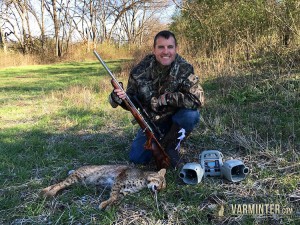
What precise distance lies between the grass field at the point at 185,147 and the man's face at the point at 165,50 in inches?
45.7

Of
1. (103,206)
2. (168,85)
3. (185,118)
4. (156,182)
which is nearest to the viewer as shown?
(103,206)

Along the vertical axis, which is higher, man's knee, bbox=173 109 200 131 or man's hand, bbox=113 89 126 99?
man's hand, bbox=113 89 126 99

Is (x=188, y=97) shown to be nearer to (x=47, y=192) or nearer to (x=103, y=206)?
(x=103, y=206)

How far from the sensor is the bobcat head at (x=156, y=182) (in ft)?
9.32

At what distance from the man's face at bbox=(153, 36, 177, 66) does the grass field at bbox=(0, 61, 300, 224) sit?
45.7 inches

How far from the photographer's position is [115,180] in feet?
9.68

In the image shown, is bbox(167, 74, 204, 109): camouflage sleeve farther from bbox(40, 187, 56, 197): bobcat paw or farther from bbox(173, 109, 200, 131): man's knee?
bbox(40, 187, 56, 197): bobcat paw

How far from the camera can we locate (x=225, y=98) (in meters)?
5.98

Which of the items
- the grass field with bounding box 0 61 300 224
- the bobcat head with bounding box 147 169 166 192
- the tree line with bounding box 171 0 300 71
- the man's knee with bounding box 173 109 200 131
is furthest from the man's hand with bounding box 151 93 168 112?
the tree line with bounding box 171 0 300 71

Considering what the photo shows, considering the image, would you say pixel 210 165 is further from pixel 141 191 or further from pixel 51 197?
pixel 51 197

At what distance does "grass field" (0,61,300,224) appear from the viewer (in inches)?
102

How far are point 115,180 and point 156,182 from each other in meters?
0.40

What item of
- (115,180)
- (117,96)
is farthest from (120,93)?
(115,180)

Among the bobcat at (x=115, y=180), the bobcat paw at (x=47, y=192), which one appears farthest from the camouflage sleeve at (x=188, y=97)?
the bobcat paw at (x=47, y=192)
